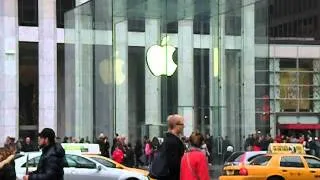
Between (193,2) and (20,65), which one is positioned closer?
(193,2)

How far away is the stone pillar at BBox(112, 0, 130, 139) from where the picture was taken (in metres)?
30.5

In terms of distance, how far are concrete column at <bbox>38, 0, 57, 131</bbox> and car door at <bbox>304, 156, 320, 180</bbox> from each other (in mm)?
33097

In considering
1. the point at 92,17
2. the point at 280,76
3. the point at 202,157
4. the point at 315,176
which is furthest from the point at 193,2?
the point at 280,76

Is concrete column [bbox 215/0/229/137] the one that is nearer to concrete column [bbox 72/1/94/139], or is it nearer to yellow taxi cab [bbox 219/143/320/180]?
concrete column [bbox 72/1/94/139]

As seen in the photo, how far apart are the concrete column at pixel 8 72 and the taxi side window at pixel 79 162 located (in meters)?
30.5

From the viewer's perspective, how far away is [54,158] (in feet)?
25.1

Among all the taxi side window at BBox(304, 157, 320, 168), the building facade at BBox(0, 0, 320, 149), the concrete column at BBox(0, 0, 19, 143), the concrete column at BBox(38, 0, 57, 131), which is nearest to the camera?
the taxi side window at BBox(304, 157, 320, 168)

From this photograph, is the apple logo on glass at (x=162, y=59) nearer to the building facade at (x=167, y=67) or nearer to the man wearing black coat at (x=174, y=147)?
the building facade at (x=167, y=67)

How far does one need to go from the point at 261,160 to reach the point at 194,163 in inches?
484

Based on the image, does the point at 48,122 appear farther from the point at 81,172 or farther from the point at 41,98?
the point at 81,172

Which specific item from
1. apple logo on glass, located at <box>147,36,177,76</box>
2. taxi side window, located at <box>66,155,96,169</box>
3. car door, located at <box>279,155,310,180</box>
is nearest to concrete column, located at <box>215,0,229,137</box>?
apple logo on glass, located at <box>147,36,177,76</box>

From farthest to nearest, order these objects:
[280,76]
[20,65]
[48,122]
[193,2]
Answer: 1. [280,76]
2. [20,65]
3. [48,122]
4. [193,2]

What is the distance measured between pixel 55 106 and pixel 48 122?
4.01 ft

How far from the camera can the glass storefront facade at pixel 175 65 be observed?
28.7 meters
